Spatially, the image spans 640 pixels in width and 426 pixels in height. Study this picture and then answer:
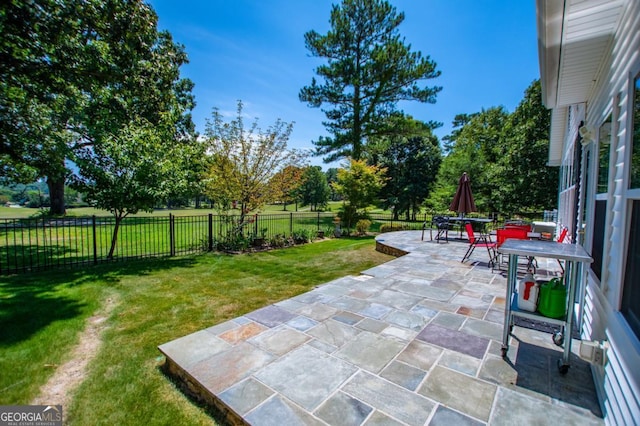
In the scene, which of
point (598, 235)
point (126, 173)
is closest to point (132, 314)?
point (126, 173)

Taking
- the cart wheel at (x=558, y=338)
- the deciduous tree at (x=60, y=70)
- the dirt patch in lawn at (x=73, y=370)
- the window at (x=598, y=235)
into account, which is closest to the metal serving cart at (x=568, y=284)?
the cart wheel at (x=558, y=338)

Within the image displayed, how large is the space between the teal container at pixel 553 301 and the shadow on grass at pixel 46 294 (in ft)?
16.9

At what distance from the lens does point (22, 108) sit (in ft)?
20.4

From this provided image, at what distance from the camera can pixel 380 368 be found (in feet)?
7.59

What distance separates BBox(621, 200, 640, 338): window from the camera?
59.1 inches

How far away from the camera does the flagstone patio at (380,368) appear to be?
6.00 ft

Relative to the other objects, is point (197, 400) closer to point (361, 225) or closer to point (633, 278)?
point (633, 278)

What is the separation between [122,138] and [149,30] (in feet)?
9.46

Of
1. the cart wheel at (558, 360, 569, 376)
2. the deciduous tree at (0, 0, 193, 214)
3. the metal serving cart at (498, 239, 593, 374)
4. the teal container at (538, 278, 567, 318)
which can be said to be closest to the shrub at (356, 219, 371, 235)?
the deciduous tree at (0, 0, 193, 214)

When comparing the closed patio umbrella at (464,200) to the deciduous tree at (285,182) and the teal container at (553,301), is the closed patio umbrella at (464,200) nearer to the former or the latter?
the deciduous tree at (285,182)

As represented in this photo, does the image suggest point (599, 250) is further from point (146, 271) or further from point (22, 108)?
point (22, 108)

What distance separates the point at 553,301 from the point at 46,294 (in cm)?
653

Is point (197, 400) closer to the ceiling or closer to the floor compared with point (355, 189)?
closer to the floor

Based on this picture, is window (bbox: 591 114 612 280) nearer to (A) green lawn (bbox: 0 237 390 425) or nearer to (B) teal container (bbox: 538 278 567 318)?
(B) teal container (bbox: 538 278 567 318)
